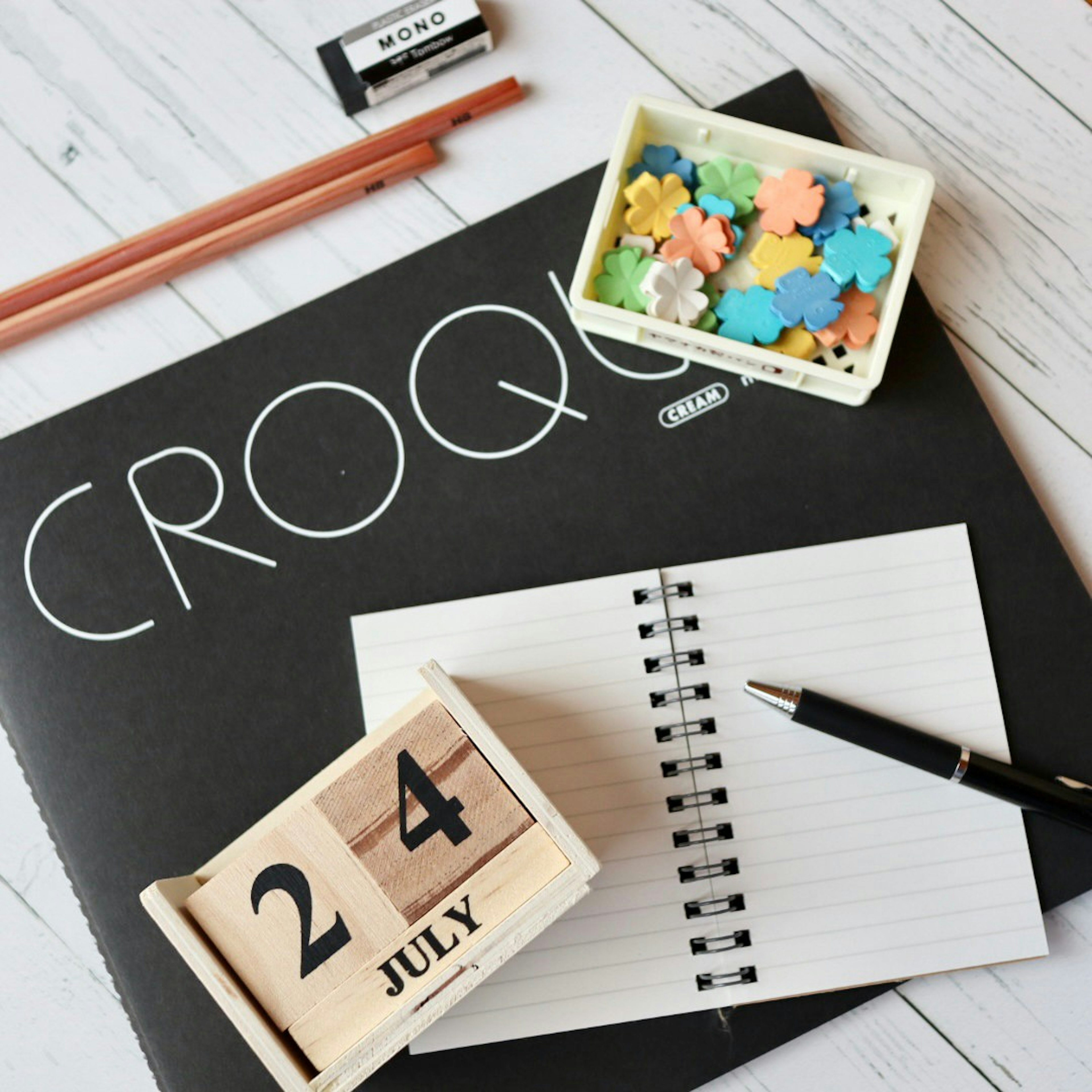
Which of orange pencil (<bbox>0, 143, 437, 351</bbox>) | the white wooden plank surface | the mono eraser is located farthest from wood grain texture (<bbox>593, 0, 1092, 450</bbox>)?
orange pencil (<bbox>0, 143, 437, 351</bbox>)

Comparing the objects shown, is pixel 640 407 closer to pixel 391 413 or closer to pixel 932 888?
pixel 391 413

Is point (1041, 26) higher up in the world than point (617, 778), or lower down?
higher up

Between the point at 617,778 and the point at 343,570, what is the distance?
24 centimetres

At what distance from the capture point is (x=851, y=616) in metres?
0.71

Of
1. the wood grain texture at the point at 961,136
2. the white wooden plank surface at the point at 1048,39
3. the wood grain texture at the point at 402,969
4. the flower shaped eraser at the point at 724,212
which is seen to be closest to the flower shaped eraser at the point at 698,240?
the flower shaped eraser at the point at 724,212

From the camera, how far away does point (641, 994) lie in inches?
27.0

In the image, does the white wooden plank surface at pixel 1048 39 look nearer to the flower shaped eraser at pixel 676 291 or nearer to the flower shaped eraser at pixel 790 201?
the flower shaped eraser at pixel 790 201

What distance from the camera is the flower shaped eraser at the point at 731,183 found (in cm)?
72

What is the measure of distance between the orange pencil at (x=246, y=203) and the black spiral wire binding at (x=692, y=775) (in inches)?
14.7

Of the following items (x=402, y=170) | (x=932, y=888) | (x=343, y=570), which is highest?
(x=402, y=170)

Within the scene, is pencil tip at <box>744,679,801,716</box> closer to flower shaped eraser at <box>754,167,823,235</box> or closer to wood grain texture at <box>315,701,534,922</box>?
wood grain texture at <box>315,701,534,922</box>

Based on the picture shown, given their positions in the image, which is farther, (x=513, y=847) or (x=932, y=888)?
(x=932, y=888)

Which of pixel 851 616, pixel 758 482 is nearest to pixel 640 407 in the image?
pixel 758 482

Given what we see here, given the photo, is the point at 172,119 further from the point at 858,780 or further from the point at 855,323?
the point at 858,780
